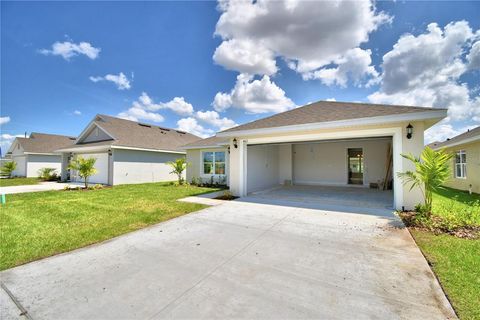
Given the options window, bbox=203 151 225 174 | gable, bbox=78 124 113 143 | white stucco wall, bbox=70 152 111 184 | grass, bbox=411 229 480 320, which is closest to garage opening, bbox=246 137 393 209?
window, bbox=203 151 225 174

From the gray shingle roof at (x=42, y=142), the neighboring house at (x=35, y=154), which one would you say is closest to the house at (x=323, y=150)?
the neighboring house at (x=35, y=154)

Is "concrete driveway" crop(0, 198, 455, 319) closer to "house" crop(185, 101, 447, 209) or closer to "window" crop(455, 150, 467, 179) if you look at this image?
"house" crop(185, 101, 447, 209)

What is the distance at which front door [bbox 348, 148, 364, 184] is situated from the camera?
533 inches

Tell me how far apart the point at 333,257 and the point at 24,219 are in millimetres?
8949

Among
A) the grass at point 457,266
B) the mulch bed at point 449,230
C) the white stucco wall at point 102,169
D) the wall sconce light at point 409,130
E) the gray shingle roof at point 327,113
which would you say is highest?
the gray shingle roof at point 327,113

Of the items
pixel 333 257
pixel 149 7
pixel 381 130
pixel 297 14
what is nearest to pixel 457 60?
pixel 381 130

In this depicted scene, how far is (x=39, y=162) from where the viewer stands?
2448cm

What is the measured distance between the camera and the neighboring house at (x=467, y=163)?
1089cm

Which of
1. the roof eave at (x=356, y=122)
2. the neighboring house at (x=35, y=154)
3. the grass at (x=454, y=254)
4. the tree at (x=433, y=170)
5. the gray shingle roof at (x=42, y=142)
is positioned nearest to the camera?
the grass at (x=454, y=254)

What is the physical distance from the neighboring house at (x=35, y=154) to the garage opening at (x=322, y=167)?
24.0m

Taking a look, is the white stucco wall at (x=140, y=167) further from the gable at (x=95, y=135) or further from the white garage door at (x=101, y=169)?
the gable at (x=95, y=135)

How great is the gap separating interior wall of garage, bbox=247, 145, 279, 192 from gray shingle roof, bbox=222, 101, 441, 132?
204cm

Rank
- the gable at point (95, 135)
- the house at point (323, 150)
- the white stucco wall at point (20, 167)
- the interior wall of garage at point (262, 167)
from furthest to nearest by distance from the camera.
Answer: the white stucco wall at point (20, 167) < the gable at point (95, 135) < the interior wall of garage at point (262, 167) < the house at point (323, 150)

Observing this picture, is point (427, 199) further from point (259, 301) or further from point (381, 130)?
point (259, 301)
